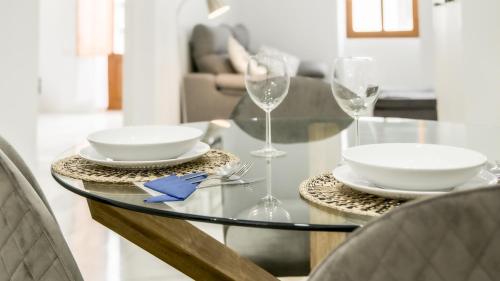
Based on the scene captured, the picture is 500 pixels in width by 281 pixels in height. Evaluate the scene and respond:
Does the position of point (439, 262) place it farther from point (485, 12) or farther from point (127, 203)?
point (485, 12)

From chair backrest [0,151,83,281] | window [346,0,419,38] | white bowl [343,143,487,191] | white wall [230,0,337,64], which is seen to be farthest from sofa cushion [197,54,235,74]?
chair backrest [0,151,83,281]

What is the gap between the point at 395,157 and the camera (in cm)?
86

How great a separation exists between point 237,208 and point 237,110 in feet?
4.02

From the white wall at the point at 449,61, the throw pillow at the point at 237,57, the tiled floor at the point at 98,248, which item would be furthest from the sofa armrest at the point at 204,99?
the white wall at the point at 449,61

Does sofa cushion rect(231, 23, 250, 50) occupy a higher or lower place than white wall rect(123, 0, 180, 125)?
higher

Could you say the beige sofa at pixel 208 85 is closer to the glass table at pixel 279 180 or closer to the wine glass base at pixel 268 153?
the glass table at pixel 279 180

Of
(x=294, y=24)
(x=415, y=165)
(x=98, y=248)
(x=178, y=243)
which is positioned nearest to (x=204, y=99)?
(x=98, y=248)

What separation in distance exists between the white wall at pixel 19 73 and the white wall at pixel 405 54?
5.09 metres

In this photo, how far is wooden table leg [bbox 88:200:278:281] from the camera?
0.98 meters

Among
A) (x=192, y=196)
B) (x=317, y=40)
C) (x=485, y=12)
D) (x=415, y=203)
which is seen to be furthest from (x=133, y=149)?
(x=317, y=40)

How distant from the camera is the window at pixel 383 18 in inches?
293

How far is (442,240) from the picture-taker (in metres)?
0.38

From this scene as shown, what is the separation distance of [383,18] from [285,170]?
7.04m

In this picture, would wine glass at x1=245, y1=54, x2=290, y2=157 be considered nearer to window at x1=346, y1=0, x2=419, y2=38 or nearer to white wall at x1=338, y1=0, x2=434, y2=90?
white wall at x1=338, y1=0, x2=434, y2=90
